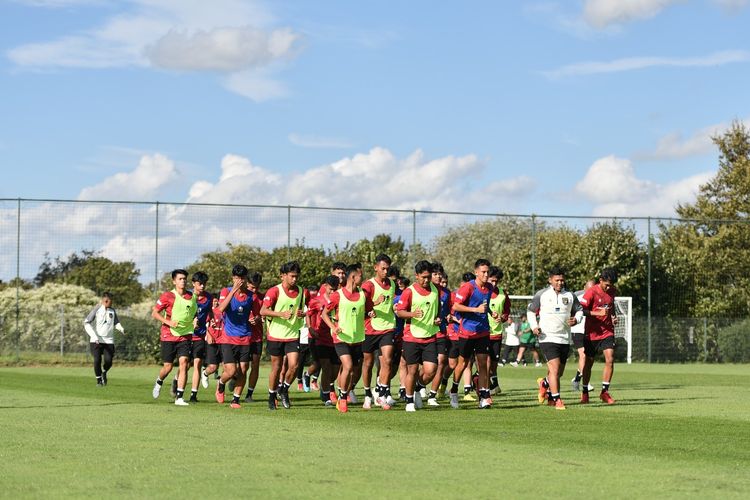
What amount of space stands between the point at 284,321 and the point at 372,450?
21.4ft

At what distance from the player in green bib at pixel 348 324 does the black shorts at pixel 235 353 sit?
167 centimetres

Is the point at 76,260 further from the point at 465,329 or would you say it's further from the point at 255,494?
the point at 255,494

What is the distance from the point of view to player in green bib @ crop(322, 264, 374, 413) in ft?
58.8

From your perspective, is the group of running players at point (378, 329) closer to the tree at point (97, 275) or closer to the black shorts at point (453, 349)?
the black shorts at point (453, 349)

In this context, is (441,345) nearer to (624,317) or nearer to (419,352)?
(419,352)

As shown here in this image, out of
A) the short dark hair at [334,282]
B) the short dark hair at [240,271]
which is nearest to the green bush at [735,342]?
the short dark hair at [334,282]

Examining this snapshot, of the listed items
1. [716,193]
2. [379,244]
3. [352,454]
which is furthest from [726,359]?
[352,454]

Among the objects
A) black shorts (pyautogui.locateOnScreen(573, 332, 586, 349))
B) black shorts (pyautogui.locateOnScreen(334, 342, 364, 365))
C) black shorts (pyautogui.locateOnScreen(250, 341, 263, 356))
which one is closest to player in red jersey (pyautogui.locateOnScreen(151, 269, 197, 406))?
black shorts (pyautogui.locateOnScreen(250, 341, 263, 356))

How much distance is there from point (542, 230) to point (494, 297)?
28.6 m

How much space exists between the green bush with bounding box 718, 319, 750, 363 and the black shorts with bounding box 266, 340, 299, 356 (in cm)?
2782

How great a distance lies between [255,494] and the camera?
347 inches

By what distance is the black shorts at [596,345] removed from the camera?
63.9 ft

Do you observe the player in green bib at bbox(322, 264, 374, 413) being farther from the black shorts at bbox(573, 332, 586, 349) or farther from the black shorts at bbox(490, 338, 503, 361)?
the black shorts at bbox(573, 332, 586, 349)

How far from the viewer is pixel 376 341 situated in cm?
1864
